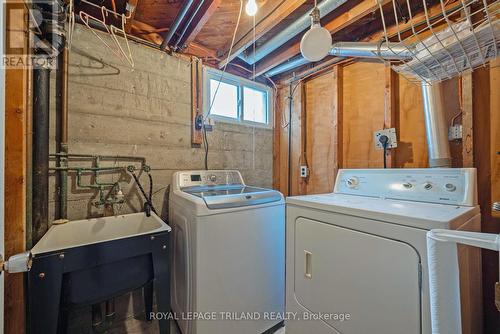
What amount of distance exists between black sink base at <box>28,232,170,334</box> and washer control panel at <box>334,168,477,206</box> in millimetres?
1327

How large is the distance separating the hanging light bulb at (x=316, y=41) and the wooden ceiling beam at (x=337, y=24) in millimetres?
347

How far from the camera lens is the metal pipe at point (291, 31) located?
4.61 feet

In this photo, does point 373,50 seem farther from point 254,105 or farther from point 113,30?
point 113,30

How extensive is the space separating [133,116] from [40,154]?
658 millimetres

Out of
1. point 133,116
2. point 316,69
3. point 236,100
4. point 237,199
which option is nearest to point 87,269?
point 237,199

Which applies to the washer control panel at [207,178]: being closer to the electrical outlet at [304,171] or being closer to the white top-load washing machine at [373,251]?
the electrical outlet at [304,171]

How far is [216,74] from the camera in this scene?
2232 millimetres

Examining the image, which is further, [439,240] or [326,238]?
[326,238]

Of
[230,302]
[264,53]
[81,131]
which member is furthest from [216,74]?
[230,302]

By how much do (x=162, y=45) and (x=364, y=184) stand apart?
1.99m

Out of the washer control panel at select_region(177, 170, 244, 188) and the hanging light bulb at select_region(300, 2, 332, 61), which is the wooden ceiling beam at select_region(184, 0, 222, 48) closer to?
the hanging light bulb at select_region(300, 2, 332, 61)

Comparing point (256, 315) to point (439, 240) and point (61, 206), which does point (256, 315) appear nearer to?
point (439, 240)

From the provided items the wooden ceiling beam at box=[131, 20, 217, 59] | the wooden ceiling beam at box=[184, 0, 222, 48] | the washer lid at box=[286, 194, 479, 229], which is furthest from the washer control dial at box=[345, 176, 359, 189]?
the wooden ceiling beam at box=[131, 20, 217, 59]

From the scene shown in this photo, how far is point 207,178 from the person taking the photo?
6.37 feet
